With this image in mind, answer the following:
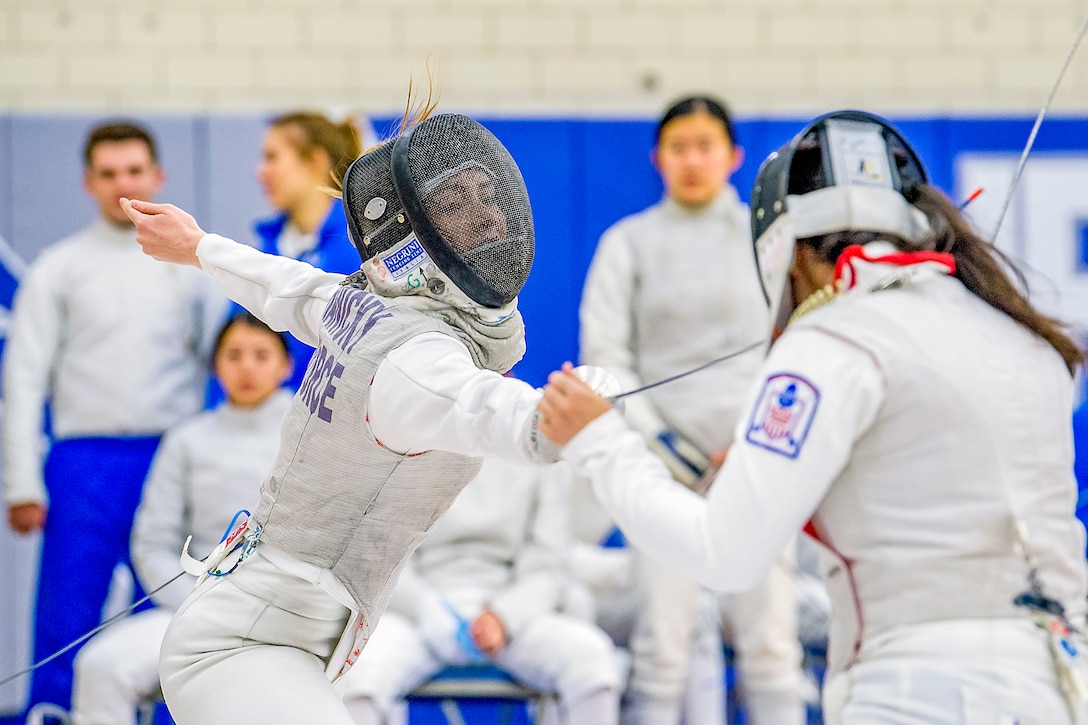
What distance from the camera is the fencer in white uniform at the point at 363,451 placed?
5.71 ft

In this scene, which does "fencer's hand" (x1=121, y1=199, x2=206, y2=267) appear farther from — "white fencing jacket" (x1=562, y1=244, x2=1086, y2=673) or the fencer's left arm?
the fencer's left arm

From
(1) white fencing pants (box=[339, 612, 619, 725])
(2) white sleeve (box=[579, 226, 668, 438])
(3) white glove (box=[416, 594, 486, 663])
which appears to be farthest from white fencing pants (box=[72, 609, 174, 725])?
(2) white sleeve (box=[579, 226, 668, 438])

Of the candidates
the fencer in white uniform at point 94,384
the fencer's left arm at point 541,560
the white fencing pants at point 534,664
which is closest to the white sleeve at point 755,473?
the white fencing pants at point 534,664

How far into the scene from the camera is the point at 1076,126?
5086mm

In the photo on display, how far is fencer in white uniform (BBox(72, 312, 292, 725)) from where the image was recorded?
3609mm

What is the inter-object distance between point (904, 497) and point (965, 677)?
0.73 ft

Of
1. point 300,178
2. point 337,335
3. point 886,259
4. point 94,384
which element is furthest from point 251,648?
point 300,178

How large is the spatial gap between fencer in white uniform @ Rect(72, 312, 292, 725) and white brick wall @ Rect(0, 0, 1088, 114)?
65.1 inches

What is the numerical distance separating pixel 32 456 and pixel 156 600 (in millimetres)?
647

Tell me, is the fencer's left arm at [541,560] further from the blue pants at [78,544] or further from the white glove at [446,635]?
the blue pants at [78,544]

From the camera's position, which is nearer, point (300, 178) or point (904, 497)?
point (904, 497)

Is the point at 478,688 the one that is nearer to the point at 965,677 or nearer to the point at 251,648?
the point at 251,648

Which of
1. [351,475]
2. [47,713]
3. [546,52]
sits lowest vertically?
[47,713]

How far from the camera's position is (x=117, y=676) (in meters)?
3.57
